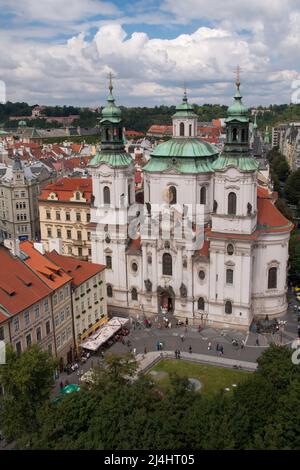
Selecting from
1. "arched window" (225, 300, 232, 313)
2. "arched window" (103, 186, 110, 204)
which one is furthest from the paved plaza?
"arched window" (103, 186, 110, 204)

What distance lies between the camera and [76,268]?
182 feet

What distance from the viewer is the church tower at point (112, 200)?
6112 centimetres

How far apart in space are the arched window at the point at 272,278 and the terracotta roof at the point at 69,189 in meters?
32.0

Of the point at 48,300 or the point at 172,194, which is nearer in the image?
the point at 48,300

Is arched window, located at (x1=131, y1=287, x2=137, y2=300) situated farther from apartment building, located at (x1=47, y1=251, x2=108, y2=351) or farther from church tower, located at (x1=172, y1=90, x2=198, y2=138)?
church tower, located at (x1=172, y1=90, x2=198, y2=138)

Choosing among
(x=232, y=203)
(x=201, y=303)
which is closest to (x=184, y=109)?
(x=232, y=203)

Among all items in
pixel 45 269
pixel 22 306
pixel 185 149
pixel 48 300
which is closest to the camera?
pixel 22 306

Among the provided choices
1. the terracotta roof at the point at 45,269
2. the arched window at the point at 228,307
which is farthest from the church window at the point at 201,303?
the terracotta roof at the point at 45,269

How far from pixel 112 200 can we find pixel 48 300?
1877cm

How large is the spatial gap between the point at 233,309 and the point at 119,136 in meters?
25.1

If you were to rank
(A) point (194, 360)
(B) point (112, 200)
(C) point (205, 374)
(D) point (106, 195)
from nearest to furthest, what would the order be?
(C) point (205, 374)
(A) point (194, 360)
(B) point (112, 200)
(D) point (106, 195)

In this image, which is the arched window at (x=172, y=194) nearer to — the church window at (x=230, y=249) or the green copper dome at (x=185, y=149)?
the green copper dome at (x=185, y=149)

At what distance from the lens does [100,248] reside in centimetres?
6481

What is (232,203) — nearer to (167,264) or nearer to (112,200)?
(167,264)
